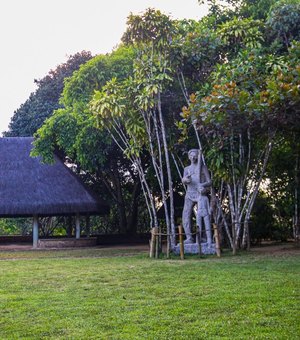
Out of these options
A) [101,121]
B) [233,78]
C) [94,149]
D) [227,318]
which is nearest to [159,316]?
[227,318]

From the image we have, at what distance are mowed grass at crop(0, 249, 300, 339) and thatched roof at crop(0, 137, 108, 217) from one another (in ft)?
27.8

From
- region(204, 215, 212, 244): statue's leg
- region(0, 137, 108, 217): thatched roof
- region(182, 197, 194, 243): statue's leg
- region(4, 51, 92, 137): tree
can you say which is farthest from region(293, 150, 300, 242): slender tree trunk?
region(4, 51, 92, 137): tree

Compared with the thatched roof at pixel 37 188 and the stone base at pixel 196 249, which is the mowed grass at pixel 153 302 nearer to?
the stone base at pixel 196 249

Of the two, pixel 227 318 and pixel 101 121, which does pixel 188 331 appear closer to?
pixel 227 318

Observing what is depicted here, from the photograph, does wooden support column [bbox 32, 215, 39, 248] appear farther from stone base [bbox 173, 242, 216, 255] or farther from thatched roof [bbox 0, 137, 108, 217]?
stone base [bbox 173, 242, 216, 255]

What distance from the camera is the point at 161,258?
12.9m

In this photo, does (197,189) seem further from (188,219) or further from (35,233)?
(35,233)

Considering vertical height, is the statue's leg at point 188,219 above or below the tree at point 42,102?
below

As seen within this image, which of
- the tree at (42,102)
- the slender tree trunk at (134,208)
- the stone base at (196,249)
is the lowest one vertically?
the stone base at (196,249)

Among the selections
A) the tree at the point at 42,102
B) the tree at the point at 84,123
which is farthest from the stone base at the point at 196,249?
the tree at the point at 42,102

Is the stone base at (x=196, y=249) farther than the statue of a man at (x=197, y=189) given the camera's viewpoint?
No

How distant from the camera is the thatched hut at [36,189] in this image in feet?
61.3

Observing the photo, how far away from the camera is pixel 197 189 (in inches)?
545

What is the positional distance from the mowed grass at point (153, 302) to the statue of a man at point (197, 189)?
10.6 ft
